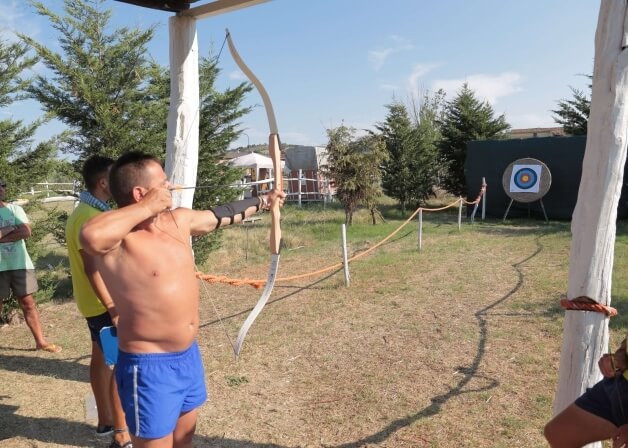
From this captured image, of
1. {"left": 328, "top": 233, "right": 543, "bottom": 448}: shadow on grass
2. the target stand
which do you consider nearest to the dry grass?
{"left": 328, "top": 233, "right": 543, "bottom": 448}: shadow on grass

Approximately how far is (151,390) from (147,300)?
1.11 feet

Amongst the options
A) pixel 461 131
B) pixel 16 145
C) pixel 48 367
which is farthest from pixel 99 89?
pixel 461 131

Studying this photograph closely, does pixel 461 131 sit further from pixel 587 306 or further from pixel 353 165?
pixel 587 306

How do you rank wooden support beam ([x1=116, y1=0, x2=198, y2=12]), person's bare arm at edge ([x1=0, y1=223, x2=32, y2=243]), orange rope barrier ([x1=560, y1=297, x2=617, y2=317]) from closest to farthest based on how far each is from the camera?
orange rope barrier ([x1=560, y1=297, x2=617, y2=317]) → wooden support beam ([x1=116, y1=0, x2=198, y2=12]) → person's bare arm at edge ([x1=0, y1=223, x2=32, y2=243])

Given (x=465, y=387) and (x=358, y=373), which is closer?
(x=465, y=387)

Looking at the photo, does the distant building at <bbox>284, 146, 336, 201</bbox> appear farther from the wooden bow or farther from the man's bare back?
the man's bare back

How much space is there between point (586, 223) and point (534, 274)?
15.2ft

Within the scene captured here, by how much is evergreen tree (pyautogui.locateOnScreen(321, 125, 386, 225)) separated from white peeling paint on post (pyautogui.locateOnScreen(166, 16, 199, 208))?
872 cm

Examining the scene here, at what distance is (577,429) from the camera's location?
1.91 m

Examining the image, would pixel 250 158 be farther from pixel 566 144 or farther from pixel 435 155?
pixel 566 144

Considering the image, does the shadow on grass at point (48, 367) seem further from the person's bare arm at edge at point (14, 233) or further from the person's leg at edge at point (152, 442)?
the person's leg at edge at point (152, 442)

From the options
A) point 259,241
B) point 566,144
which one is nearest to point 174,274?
point 259,241

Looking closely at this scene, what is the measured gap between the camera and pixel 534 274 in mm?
6449

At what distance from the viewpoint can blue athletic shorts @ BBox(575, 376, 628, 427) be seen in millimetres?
1829
